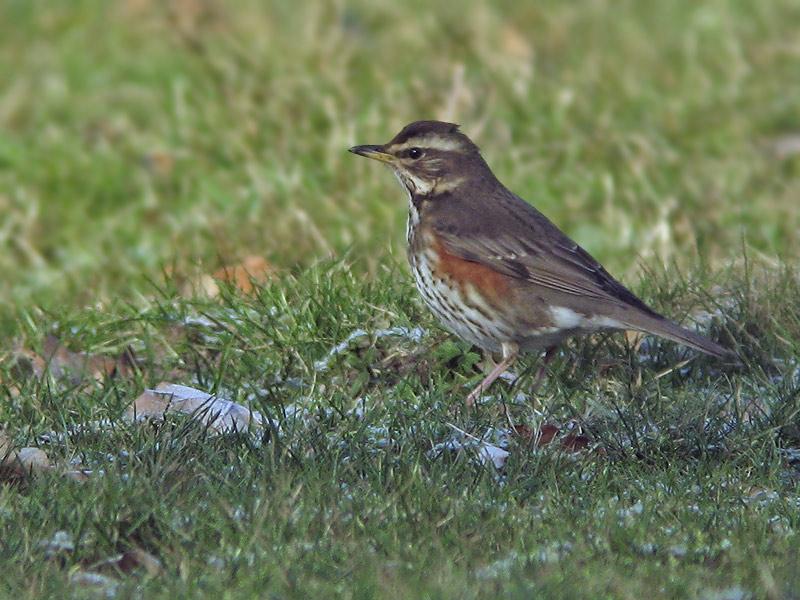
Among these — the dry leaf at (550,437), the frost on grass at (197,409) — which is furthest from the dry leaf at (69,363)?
the dry leaf at (550,437)

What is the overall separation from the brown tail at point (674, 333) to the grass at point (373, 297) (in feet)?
0.56

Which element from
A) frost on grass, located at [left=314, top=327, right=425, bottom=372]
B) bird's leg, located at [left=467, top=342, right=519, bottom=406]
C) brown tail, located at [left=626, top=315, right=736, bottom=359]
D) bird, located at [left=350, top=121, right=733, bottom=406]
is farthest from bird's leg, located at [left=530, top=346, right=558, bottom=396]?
frost on grass, located at [left=314, top=327, right=425, bottom=372]

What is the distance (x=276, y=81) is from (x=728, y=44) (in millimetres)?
3482

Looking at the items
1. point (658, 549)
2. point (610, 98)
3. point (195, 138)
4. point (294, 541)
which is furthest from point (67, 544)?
point (610, 98)

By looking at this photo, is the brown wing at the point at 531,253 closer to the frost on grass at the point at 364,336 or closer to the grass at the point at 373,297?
the grass at the point at 373,297

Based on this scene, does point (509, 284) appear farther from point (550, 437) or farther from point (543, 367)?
point (550, 437)

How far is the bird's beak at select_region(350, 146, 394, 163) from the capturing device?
7.00 m

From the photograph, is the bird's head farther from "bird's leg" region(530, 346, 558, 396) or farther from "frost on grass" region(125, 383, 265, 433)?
"frost on grass" region(125, 383, 265, 433)

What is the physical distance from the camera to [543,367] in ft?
21.0

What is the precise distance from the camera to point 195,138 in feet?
33.7

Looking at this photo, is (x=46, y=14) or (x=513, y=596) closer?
(x=513, y=596)

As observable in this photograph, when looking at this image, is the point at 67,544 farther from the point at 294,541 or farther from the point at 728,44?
the point at 728,44

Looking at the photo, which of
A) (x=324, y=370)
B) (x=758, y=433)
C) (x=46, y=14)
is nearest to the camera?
(x=758, y=433)

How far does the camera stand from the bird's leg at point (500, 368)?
6152 mm
